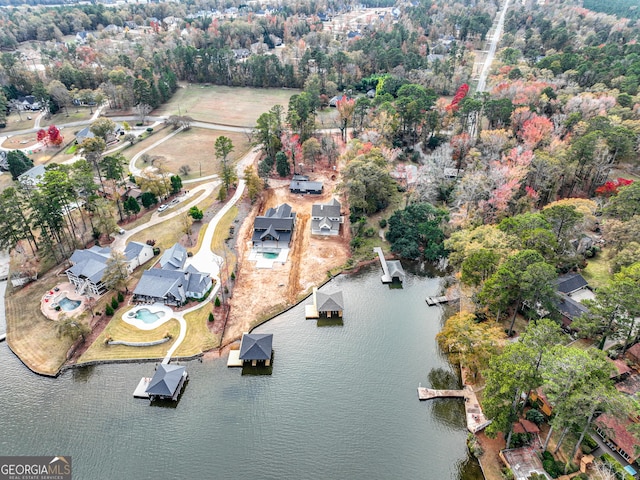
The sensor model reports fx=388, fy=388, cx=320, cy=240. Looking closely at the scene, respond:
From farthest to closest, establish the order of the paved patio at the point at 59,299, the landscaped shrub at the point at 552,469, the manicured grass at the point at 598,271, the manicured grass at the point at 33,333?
the manicured grass at the point at 598,271, the paved patio at the point at 59,299, the manicured grass at the point at 33,333, the landscaped shrub at the point at 552,469

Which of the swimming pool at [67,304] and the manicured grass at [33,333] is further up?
the swimming pool at [67,304]

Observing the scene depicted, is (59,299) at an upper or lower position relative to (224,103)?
lower

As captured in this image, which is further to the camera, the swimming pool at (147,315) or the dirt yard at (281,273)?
the dirt yard at (281,273)

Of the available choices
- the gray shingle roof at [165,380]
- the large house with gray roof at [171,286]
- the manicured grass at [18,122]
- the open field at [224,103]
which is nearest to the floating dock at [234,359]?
the gray shingle roof at [165,380]

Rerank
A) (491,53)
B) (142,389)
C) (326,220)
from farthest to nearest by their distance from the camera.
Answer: (491,53), (326,220), (142,389)

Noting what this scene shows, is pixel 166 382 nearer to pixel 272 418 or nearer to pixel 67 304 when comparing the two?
pixel 272 418

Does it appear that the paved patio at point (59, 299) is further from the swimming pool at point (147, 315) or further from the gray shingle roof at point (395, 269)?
the gray shingle roof at point (395, 269)

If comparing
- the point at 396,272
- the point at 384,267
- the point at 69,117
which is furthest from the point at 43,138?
the point at 396,272
